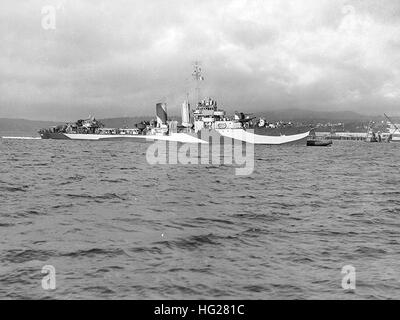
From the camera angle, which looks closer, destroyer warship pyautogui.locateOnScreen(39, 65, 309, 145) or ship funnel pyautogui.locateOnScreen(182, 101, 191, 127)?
destroyer warship pyautogui.locateOnScreen(39, 65, 309, 145)

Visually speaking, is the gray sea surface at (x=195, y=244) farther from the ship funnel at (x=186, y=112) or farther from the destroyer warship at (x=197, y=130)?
the ship funnel at (x=186, y=112)

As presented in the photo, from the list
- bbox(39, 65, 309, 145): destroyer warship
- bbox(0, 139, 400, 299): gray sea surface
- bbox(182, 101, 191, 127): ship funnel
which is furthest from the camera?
bbox(182, 101, 191, 127): ship funnel

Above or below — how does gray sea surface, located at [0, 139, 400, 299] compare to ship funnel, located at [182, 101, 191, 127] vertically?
below

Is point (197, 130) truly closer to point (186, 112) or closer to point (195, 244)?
point (186, 112)

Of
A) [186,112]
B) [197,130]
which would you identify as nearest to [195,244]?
[197,130]

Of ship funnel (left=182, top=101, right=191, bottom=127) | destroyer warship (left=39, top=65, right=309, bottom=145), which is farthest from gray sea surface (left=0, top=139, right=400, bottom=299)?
ship funnel (left=182, top=101, right=191, bottom=127)

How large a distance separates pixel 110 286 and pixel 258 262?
12.7 ft

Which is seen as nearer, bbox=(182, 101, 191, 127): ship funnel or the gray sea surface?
the gray sea surface

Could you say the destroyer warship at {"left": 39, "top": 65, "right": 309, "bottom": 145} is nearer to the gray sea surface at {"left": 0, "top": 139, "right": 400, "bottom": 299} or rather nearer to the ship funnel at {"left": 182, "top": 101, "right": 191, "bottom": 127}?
the ship funnel at {"left": 182, "top": 101, "right": 191, "bottom": 127}

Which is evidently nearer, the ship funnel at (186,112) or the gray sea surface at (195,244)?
the gray sea surface at (195,244)

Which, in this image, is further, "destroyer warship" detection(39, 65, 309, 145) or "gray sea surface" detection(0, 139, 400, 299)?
"destroyer warship" detection(39, 65, 309, 145)

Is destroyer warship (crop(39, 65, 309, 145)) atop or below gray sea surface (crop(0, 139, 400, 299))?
atop

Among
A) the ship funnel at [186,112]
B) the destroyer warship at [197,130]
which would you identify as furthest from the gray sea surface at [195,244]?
the ship funnel at [186,112]

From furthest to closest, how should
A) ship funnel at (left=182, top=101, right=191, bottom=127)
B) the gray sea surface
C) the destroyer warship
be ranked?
ship funnel at (left=182, top=101, right=191, bottom=127), the destroyer warship, the gray sea surface
